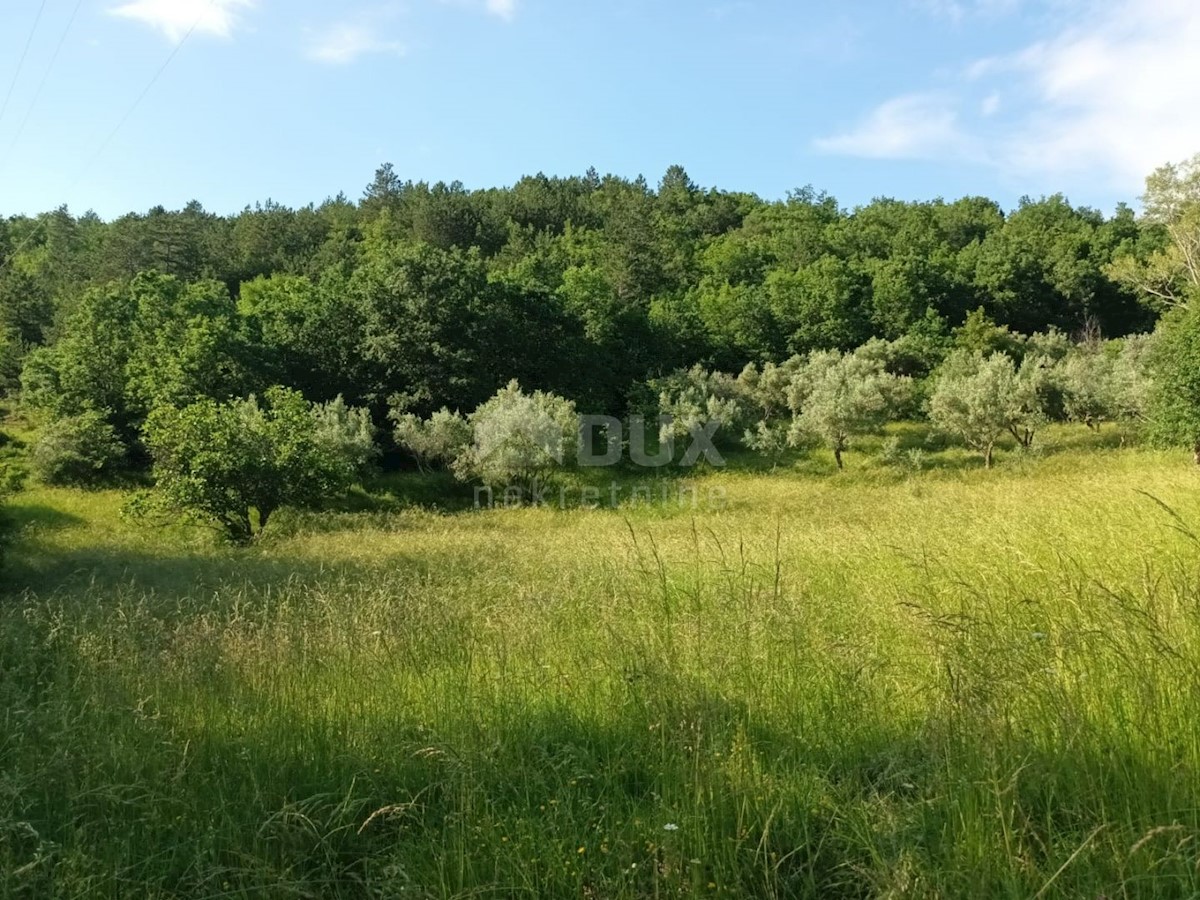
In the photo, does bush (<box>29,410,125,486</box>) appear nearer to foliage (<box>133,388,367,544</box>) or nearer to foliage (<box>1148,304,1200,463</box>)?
foliage (<box>133,388,367,544</box>)

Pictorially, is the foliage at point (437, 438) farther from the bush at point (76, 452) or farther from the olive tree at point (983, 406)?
the olive tree at point (983, 406)

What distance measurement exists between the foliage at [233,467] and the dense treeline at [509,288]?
784 cm

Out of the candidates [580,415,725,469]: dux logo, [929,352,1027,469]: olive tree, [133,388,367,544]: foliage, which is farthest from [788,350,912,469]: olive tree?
[133,388,367,544]: foliage

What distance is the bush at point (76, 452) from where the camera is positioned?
83.6ft

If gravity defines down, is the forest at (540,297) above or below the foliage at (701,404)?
above

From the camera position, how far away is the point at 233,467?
16922 mm

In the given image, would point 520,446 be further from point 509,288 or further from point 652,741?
point 652,741

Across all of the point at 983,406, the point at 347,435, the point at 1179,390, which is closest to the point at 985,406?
the point at 983,406

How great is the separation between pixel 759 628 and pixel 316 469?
1676 cm

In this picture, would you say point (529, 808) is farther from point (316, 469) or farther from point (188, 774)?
point (316, 469)

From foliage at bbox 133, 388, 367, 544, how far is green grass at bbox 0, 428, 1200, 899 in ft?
44.1

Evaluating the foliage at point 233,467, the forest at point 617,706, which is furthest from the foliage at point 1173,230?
the foliage at point 233,467

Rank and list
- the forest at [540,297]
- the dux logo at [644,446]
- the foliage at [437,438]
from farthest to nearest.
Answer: the forest at [540,297]
the dux logo at [644,446]
the foliage at [437,438]

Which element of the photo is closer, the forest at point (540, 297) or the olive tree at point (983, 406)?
the olive tree at point (983, 406)
